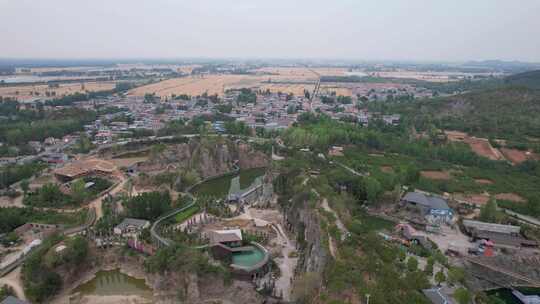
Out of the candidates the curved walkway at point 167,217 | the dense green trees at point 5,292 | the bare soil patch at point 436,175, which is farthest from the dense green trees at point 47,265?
the bare soil patch at point 436,175

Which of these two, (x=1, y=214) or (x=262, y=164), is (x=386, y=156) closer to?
(x=262, y=164)

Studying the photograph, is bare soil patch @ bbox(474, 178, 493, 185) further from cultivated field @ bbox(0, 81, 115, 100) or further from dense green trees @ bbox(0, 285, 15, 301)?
cultivated field @ bbox(0, 81, 115, 100)

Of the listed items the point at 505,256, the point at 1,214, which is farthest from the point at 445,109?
the point at 1,214

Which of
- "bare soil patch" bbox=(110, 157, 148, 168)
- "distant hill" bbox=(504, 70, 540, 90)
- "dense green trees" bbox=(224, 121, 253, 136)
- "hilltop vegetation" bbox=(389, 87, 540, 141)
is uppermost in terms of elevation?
"distant hill" bbox=(504, 70, 540, 90)

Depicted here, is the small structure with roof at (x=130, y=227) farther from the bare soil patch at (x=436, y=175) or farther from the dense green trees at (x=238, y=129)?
the bare soil patch at (x=436, y=175)

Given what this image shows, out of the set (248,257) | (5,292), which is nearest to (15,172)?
(5,292)

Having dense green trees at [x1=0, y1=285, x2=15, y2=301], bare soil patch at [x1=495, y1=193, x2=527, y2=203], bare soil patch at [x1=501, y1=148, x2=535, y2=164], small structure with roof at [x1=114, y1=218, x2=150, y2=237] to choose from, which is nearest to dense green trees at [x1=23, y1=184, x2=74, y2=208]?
small structure with roof at [x1=114, y1=218, x2=150, y2=237]
